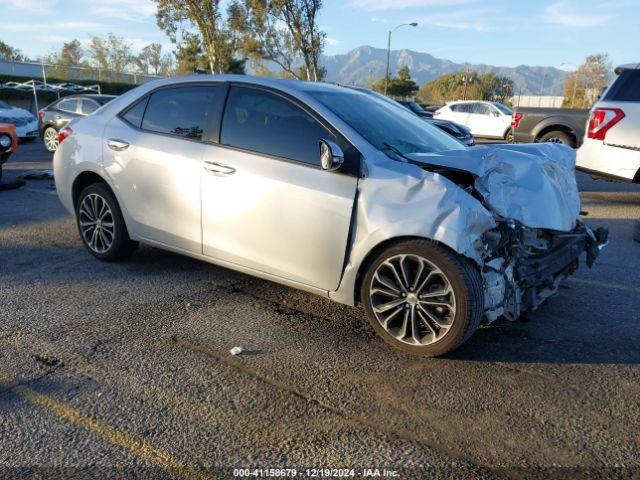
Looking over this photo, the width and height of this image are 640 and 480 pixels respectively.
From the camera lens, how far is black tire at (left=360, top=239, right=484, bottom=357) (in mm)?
3109

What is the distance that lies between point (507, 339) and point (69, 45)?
54.8 m

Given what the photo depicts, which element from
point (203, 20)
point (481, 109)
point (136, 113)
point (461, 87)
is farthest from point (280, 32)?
point (461, 87)

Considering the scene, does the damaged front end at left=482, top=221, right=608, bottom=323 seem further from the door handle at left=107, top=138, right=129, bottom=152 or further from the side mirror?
the door handle at left=107, top=138, right=129, bottom=152

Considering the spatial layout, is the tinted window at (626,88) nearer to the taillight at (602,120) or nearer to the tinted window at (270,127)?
the taillight at (602,120)

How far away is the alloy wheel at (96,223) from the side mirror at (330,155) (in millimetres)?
2357

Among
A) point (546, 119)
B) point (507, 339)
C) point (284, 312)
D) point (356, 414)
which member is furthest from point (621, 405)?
point (546, 119)

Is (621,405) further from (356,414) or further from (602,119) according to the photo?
(602,119)

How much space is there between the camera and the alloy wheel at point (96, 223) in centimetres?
488

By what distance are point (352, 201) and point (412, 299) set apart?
0.71 metres

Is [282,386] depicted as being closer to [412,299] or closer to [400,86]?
[412,299]

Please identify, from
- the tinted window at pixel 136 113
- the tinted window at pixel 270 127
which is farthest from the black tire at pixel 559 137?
the tinted window at pixel 136 113

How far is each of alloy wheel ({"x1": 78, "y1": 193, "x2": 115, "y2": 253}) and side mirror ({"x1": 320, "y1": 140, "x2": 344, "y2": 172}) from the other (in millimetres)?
2357

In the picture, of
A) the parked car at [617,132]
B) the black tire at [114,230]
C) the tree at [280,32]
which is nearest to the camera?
the black tire at [114,230]

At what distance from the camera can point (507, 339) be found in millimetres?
3674
